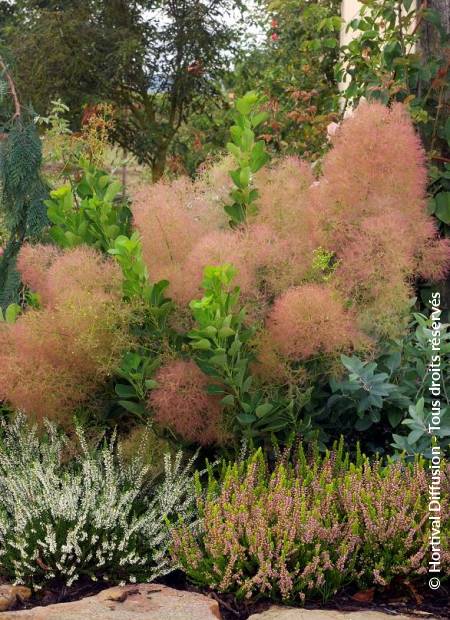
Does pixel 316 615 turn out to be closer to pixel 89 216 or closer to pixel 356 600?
pixel 356 600

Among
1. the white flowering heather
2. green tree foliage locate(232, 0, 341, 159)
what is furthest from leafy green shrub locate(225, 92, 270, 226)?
green tree foliage locate(232, 0, 341, 159)

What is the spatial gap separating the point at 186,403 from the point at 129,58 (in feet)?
34.1

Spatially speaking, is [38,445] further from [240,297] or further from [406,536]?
[406,536]

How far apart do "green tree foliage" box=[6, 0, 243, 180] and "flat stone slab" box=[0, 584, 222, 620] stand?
10516 mm

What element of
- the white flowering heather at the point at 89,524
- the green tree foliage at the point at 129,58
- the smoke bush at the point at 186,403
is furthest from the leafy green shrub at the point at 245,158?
the green tree foliage at the point at 129,58

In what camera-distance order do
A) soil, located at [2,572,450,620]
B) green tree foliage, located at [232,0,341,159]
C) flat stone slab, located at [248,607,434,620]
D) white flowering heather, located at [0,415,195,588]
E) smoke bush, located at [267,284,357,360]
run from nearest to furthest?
1. flat stone slab, located at [248,607,434,620]
2. soil, located at [2,572,450,620]
3. white flowering heather, located at [0,415,195,588]
4. smoke bush, located at [267,284,357,360]
5. green tree foliage, located at [232,0,341,159]

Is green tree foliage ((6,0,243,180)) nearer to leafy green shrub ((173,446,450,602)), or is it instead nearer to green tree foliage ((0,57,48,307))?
green tree foliage ((0,57,48,307))

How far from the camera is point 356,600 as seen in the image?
8.33 feet

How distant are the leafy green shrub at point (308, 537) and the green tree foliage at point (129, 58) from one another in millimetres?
10407

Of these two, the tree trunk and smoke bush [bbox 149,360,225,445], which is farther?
the tree trunk

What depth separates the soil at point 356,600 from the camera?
2492mm

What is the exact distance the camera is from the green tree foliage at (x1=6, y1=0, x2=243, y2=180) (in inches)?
494

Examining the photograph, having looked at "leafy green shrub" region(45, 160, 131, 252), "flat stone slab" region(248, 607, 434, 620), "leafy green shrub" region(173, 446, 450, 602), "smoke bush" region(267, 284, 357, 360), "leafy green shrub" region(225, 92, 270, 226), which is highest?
"leafy green shrub" region(225, 92, 270, 226)

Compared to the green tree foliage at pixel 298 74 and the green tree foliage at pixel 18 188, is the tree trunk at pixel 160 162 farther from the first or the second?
the green tree foliage at pixel 18 188
